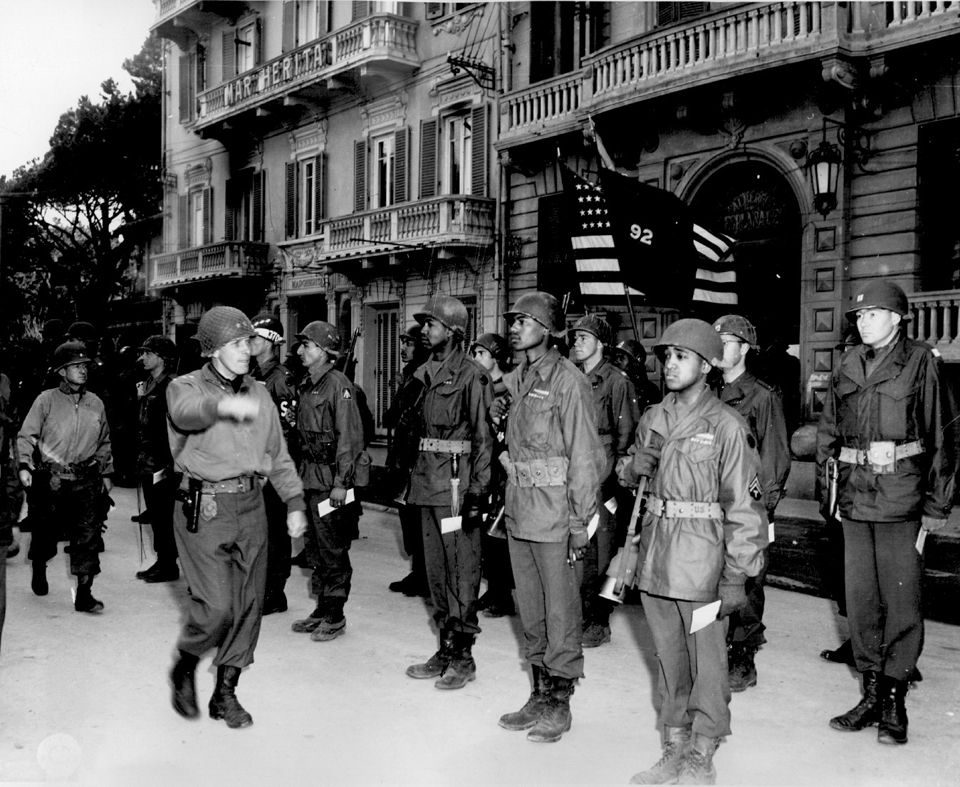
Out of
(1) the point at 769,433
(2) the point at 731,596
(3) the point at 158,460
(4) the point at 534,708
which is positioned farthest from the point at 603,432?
(3) the point at 158,460

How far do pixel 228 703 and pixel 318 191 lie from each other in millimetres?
20838

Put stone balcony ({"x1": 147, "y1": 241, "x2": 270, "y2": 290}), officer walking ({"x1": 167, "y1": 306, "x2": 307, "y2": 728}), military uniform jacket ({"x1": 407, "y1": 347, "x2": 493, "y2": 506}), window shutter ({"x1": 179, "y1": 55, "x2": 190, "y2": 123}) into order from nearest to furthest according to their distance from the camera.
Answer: officer walking ({"x1": 167, "y1": 306, "x2": 307, "y2": 728}) < military uniform jacket ({"x1": 407, "y1": 347, "x2": 493, "y2": 506}) < stone balcony ({"x1": 147, "y1": 241, "x2": 270, "y2": 290}) < window shutter ({"x1": 179, "y1": 55, "x2": 190, "y2": 123})

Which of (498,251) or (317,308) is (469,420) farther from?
(317,308)

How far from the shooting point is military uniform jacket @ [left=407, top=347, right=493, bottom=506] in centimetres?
568

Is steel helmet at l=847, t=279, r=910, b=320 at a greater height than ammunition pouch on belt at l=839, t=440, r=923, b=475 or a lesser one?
greater

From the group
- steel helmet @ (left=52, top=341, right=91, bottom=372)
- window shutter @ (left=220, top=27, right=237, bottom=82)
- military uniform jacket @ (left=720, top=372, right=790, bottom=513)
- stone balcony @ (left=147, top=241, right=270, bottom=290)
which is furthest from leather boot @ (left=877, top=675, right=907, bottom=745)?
window shutter @ (left=220, top=27, right=237, bottom=82)

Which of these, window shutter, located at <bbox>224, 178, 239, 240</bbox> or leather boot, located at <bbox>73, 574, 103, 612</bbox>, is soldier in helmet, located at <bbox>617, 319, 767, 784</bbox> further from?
window shutter, located at <bbox>224, 178, 239, 240</bbox>

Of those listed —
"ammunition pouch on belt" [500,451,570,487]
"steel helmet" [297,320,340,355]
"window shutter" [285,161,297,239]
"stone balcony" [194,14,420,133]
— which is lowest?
"ammunition pouch on belt" [500,451,570,487]

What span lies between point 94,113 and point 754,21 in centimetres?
1966

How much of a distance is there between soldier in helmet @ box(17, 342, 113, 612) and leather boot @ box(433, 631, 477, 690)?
335cm

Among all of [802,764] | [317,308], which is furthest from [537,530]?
[317,308]

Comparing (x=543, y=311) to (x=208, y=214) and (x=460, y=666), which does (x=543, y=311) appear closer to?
(x=460, y=666)

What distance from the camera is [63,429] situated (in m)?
7.45

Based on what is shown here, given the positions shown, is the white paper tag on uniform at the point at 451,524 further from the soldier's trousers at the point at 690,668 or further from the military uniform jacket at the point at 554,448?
the soldier's trousers at the point at 690,668
